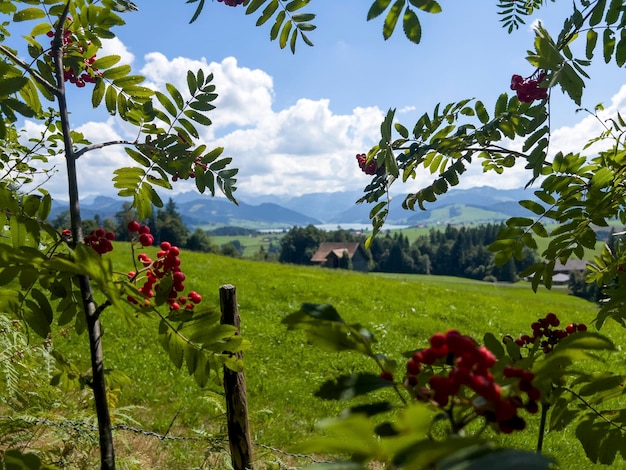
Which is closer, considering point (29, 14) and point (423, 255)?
point (29, 14)

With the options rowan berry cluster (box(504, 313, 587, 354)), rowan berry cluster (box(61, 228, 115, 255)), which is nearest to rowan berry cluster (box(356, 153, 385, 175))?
rowan berry cluster (box(504, 313, 587, 354))

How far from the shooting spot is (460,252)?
10000cm

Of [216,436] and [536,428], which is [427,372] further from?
[536,428]

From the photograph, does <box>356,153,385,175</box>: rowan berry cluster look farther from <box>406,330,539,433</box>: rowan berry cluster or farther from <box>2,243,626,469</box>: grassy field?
<box>406,330,539,433</box>: rowan berry cluster

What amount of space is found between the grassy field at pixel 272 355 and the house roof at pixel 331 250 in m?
70.1

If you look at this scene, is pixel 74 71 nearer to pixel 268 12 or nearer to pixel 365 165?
pixel 268 12

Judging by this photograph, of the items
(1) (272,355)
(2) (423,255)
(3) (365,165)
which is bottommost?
(2) (423,255)

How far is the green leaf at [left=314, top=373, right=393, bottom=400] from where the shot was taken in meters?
0.71

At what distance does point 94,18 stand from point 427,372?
6.14 feet

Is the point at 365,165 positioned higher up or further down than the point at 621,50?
further down

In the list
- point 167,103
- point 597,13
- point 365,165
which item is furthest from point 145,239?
point 597,13

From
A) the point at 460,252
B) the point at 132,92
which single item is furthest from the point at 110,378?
the point at 460,252

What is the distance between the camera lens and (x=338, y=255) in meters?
85.9

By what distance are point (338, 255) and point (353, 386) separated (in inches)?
3363
